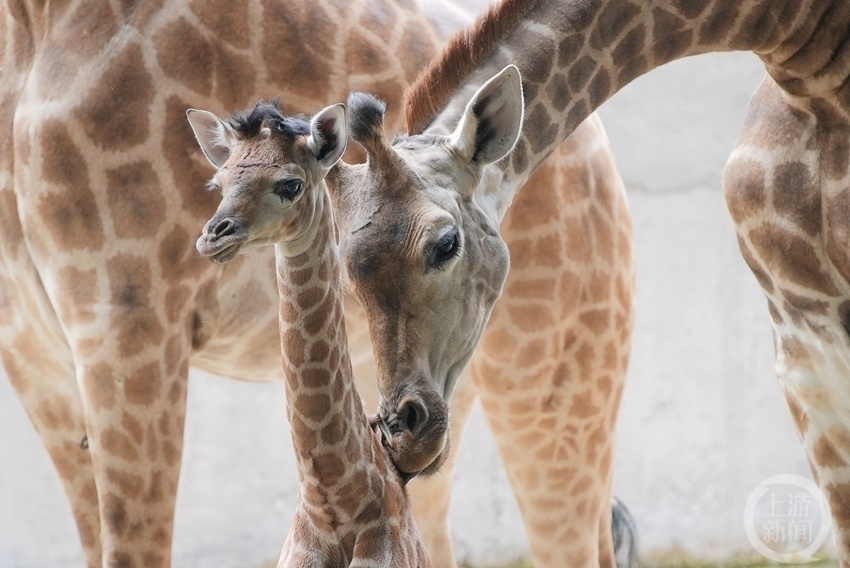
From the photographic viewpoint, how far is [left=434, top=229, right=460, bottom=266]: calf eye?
2115 millimetres

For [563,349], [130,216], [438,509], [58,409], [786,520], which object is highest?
[130,216]

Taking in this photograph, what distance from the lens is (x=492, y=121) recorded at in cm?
229

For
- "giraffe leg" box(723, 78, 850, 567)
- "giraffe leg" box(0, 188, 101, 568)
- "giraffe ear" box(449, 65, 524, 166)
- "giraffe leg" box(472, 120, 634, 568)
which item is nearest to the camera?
"giraffe ear" box(449, 65, 524, 166)

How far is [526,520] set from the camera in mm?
3523

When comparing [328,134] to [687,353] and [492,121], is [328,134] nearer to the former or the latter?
[492,121]

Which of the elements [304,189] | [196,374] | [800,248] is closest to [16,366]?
[304,189]

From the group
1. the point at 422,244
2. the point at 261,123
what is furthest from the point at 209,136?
the point at 422,244

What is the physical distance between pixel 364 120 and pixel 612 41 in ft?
2.11

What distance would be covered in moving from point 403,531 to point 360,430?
189 mm

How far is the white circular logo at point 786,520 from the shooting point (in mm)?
5598

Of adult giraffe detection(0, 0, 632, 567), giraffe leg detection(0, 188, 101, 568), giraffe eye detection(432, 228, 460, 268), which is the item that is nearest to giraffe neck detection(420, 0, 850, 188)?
giraffe eye detection(432, 228, 460, 268)

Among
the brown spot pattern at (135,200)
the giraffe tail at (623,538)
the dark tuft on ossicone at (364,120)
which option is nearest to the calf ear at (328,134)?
the dark tuft on ossicone at (364,120)

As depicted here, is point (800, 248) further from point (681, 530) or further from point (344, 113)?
point (681, 530)

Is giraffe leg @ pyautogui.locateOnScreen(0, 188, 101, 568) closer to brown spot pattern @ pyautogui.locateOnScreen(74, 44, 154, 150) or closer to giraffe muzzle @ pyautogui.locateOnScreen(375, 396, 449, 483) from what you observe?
brown spot pattern @ pyautogui.locateOnScreen(74, 44, 154, 150)
